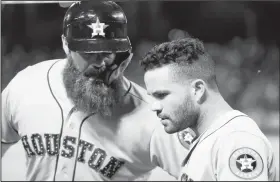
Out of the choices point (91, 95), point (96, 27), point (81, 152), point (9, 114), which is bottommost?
point (81, 152)

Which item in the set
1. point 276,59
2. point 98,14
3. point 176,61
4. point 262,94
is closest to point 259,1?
point 276,59

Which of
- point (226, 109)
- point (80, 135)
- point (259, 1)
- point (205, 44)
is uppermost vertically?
point (259, 1)

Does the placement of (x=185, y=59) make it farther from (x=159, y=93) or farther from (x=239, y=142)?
(x=239, y=142)

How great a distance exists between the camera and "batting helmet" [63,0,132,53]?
2.16 m

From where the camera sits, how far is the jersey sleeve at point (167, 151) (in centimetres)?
219

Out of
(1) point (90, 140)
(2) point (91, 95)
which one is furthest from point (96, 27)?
(1) point (90, 140)

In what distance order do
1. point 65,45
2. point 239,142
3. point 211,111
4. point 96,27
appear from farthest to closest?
1. point 65,45
2. point 96,27
3. point 211,111
4. point 239,142

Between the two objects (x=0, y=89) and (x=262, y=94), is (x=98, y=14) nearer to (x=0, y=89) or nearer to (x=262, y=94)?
(x=0, y=89)

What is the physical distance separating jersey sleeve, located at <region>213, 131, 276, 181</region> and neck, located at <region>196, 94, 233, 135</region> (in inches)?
5.4

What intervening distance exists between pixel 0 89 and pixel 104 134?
24.5 inches

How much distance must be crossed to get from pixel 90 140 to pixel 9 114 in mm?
468

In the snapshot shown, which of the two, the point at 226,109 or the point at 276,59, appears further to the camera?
the point at 276,59

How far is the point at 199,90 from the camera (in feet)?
6.27

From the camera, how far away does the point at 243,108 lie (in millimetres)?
2250
